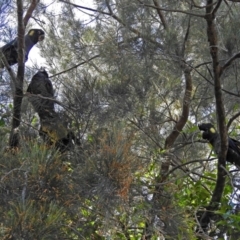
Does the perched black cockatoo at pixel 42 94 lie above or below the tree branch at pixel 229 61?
below

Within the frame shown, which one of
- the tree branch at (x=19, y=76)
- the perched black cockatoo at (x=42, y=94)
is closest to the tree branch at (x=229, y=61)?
the perched black cockatoo at (x=42, y=94)

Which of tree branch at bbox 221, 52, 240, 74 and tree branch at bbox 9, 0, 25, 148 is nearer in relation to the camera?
tree branch at bbox 221, 52, 240, 74

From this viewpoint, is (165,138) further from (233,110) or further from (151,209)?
(151,209)

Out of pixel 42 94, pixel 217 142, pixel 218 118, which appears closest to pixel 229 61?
pixel 218 118

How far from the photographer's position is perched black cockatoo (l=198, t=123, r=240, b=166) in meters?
2.95

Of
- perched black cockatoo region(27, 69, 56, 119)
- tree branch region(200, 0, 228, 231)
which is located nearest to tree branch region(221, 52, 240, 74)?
tree branch region(200, 0, 228, 231)

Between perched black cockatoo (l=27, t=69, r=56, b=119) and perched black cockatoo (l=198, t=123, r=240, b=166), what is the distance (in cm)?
76

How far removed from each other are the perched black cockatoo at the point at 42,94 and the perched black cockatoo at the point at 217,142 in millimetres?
761

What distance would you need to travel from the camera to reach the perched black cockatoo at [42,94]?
277cm

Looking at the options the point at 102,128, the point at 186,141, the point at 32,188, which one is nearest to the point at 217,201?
the point at 186,141

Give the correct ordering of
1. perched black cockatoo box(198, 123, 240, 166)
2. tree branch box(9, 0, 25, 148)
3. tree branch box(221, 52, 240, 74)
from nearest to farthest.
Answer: tree branch box(221, 52, 240, 74)
tree branch box(9, 0, 25, 148)
perched black cockatoo box(198, 123, 240, 166)

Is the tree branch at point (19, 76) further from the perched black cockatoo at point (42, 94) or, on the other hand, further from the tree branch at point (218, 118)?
the tree branch at point (218, 118)

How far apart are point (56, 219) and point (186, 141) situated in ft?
4.88

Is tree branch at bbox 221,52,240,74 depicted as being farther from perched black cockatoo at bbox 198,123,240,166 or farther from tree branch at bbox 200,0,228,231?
perched black cockatoo at bbox 198,123,240,166
